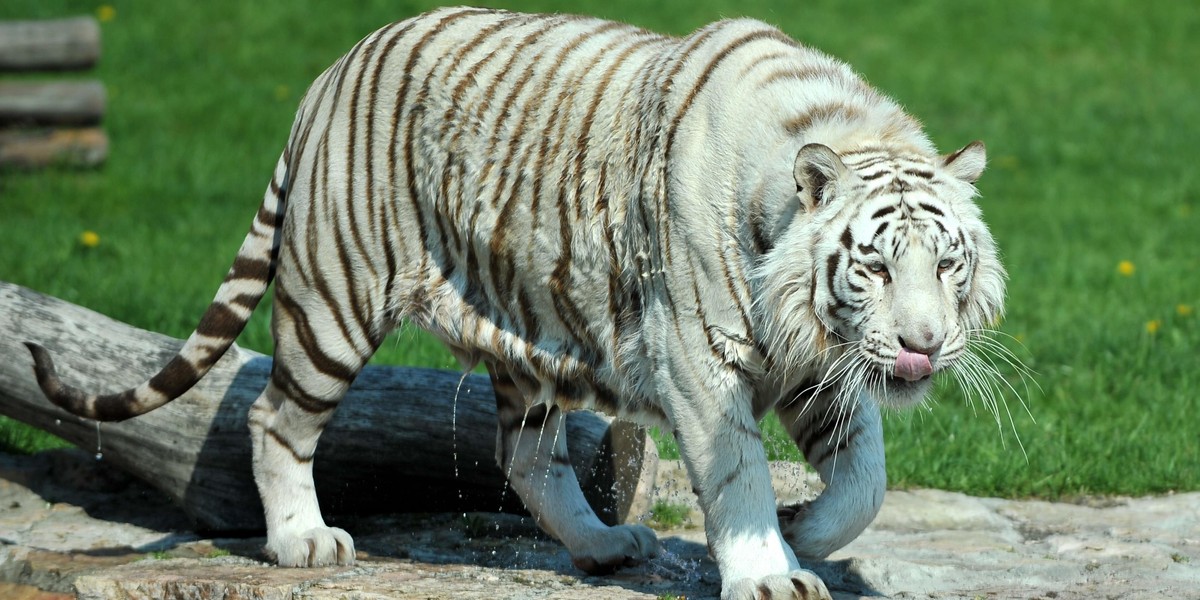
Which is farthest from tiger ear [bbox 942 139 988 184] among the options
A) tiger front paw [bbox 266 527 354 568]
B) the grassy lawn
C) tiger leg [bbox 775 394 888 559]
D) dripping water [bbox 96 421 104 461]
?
dripping water [bbox 96 421 104 461]

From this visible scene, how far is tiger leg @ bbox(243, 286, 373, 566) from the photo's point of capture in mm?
4402

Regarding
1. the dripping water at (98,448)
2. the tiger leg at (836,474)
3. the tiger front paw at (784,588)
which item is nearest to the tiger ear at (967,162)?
the tiger leg at (836,474)

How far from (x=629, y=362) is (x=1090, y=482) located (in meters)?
2.17

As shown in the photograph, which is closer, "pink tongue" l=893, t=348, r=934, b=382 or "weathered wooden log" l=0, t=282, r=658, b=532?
"pink tongue" l=893, t=348, r=934, b=382

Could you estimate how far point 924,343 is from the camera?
10.7 feet

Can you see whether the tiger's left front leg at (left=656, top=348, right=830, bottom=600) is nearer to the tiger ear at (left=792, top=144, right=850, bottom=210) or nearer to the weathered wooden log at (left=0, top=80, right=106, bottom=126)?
the tiger ear at (left=792, top=144, right=850, bottom=210)

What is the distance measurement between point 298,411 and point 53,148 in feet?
21.6

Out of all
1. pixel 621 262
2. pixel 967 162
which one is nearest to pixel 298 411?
pixel 621 262

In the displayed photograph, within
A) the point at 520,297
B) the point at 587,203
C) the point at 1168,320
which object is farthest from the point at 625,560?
the point at 1168,320

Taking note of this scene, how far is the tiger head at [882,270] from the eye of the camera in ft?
10.8

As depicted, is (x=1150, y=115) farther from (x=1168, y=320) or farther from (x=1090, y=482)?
(x=1090, y=482)

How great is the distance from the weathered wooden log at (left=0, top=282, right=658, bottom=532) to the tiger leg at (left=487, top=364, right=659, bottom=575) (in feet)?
0.74

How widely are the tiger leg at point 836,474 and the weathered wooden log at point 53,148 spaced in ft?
24.6

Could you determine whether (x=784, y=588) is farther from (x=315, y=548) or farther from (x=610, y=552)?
(x=315, y=548)
